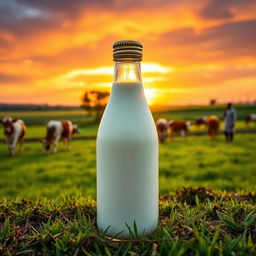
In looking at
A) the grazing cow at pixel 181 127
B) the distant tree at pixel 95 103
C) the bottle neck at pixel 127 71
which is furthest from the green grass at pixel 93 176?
the distant tree at pixel 95 103

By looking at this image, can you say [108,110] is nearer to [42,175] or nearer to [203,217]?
[203,217]

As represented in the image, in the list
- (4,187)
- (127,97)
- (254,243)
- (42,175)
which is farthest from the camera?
(42,175)

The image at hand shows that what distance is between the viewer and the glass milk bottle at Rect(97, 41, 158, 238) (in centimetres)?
153

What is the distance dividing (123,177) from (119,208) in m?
0.19

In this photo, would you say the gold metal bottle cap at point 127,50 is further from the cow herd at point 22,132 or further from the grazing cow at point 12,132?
the grazing cow at point 12,132

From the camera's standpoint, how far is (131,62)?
162 centimetres

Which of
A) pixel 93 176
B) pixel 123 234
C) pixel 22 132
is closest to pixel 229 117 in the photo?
pixel 93 176

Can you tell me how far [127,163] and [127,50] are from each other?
0.65m

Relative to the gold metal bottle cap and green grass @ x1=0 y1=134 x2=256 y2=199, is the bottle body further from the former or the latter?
green grass @ x1=0 y1=134 x2=256 y2=199

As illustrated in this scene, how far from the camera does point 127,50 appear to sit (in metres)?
1.57

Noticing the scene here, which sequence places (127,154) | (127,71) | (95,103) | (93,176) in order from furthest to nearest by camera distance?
1. (95,103)
2. (93,176)
3. (127,71)
4. (127,154)

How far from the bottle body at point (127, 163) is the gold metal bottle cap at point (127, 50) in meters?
0.16

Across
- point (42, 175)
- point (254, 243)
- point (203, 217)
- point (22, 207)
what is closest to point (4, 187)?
point (42, 175)

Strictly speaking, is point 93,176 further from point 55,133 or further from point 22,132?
point 22,132
